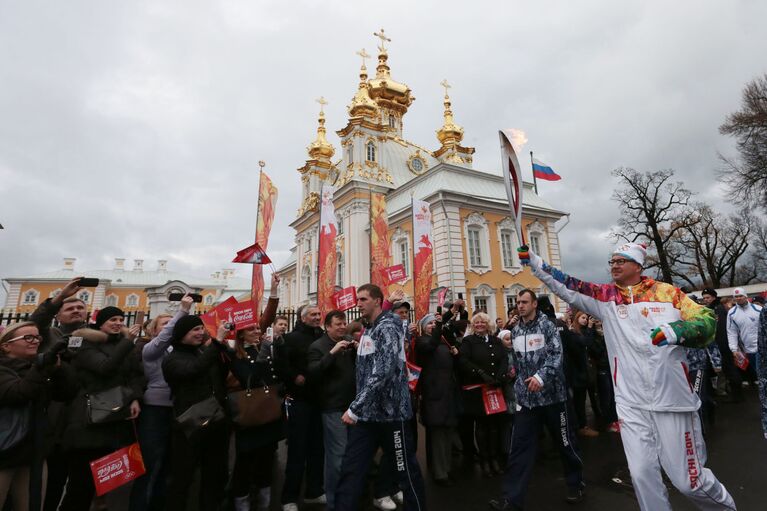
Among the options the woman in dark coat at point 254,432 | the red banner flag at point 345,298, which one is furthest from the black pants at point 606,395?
the woman in dark coat at point 254,432

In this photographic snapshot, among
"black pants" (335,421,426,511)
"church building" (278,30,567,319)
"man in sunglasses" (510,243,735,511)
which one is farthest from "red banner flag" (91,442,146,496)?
"church building" (278,30,567,319)

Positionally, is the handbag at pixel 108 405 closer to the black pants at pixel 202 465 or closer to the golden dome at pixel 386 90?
the black pants at pixel 202 465

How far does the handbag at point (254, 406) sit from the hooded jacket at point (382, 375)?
3.70ft

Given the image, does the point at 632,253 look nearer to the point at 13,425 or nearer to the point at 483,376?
the point at 483,376

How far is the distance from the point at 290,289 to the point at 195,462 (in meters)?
35.3

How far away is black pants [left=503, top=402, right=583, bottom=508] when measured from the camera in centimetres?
390

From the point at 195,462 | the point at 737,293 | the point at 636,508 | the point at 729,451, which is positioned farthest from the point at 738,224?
the point at 195,462

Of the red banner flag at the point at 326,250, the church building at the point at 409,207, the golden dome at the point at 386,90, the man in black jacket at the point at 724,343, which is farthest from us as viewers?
the golden dome at the point at 386,90

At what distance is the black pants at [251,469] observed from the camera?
4141mm

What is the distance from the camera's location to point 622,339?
10.9 ft

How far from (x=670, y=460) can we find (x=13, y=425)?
5192mm

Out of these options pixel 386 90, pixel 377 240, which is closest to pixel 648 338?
pixel 377 240

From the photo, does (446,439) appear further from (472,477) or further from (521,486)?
(521,486)

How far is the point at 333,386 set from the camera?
4.39m
